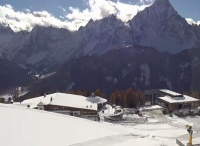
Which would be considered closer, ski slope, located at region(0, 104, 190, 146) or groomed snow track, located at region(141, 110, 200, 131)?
ski slope, located at region(0, 104, 190, 146)

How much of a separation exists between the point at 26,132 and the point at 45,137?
1.85 metres

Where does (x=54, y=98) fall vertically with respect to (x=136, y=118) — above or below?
above

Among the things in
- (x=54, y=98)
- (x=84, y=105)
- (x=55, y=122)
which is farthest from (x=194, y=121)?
(x=55, y=122)

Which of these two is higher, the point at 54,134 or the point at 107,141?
the point at 54,134

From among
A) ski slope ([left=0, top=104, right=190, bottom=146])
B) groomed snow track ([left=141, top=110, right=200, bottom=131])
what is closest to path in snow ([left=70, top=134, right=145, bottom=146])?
ski slope ([left=0, top=104, right=190, bottom=146])

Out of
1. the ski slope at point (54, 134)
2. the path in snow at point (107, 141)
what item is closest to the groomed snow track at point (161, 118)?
the ski slope at point (54, 134)

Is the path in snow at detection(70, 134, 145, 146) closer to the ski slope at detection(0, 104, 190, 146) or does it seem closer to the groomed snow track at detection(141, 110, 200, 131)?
the ski slope at detection(0, 104, 190, 146)

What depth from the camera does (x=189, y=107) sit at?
8806 cm

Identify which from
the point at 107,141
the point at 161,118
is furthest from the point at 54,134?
the point at 161,118

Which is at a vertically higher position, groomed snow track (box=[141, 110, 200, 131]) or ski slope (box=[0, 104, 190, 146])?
ski slope (box=[0, 104, 190, 146])

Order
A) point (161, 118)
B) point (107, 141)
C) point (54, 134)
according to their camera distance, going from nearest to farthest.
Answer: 1. point (107, 141)
2. point (54, 134)
3. point (161, 118)

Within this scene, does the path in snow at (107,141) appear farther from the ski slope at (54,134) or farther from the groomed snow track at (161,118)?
the groomed snow track at (161,118)

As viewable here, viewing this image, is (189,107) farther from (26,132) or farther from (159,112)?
(26,132)

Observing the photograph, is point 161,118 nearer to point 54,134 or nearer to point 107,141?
point 107,141
